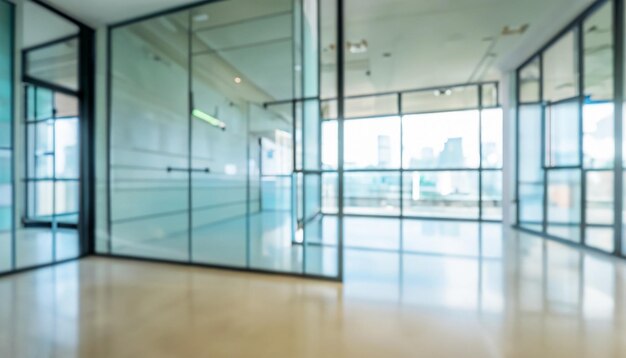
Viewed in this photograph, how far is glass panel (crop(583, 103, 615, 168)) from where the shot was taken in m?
4.21

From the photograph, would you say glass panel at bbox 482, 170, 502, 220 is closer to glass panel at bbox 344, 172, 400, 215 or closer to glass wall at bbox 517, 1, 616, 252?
glass wall at bbox 517, 1, 616, 252

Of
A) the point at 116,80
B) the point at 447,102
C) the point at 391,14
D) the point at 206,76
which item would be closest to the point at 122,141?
the point at 116,80

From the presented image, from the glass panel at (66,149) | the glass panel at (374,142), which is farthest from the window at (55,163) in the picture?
the glass panel at (374,142)

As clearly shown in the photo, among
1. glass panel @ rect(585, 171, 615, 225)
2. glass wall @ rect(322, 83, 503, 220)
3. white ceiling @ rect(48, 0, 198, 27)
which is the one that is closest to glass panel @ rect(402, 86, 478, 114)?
glass wall @ rect(322, 83, 503, 220)

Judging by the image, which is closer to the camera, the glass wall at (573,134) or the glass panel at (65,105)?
the glass panel at (65,105)

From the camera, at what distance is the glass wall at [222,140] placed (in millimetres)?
3426

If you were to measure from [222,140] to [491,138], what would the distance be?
6.71 m

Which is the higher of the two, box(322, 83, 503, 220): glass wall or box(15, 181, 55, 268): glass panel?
box(322, 83, 503, 220): glass wall

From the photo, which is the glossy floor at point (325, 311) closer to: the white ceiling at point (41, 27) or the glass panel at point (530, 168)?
the glass panel at point (530, 168)

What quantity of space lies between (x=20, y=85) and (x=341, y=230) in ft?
14.5

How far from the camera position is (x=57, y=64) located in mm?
4078

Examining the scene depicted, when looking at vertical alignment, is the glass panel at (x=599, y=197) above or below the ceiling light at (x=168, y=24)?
below

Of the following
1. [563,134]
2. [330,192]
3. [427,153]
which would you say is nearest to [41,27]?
[330,192]

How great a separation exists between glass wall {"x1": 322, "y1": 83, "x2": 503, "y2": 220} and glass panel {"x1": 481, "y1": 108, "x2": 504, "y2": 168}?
0.02 m
